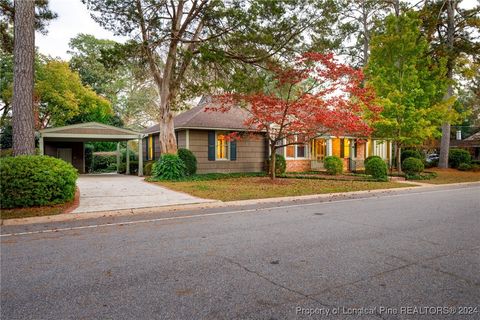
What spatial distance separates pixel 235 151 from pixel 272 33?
8730 mm

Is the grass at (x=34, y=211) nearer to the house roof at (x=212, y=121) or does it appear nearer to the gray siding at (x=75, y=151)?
the house roof at (x=212, y=121)

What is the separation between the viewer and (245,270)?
4062 mm

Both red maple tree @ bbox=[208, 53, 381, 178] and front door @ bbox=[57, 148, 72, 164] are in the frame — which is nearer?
red maple tree @ bbox=[208, 53, 381, 178]

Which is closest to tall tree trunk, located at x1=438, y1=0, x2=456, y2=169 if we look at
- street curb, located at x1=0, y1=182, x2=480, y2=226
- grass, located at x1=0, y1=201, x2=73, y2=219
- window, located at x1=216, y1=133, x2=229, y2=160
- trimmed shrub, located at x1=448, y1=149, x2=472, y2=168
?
trimmed shrub, located at x1=448, y1=149, x2=472, y2=168

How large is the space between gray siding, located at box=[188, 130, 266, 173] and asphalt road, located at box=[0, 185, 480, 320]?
1276 cm

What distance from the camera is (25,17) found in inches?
376

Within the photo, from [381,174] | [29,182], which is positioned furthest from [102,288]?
[381,174]

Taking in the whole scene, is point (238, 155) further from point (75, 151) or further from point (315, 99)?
point (75, 151)

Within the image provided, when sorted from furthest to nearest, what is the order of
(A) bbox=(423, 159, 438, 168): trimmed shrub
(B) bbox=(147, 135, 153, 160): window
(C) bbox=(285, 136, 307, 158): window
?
(A) bbox=(423, 159, 438, 168): trimmed shrub, (B) bbox=(147, 135, 153, 160): window, (C) bbox=(285, 136, 307, 158): window

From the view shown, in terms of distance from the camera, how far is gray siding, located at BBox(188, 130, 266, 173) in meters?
19.8

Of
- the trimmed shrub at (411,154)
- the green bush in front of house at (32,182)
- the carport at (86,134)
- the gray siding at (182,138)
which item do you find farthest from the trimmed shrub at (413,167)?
the green bush in front of house at (32,182)

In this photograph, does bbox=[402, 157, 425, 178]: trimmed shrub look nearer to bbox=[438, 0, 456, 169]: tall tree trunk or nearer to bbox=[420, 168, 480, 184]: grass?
bbox=[420, 168, 480, 184]: grass

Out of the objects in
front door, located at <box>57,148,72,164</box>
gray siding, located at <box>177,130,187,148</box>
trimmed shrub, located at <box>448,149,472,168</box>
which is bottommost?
trimmed shrub, located at <box>448,149,472,168</box>

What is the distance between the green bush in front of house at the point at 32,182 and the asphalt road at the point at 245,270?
1.93 m
